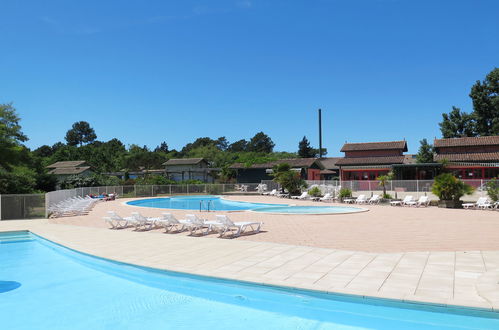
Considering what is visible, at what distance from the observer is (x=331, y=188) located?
97.7 ft

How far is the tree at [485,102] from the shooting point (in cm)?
5097

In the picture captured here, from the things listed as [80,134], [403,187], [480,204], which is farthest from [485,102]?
[80,134]

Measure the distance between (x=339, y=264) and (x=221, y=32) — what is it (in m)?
21.2

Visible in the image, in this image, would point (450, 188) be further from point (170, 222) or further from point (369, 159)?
point (369, 159)

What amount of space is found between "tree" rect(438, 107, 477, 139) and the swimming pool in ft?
121

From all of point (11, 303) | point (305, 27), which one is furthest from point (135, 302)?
point (305, 27)

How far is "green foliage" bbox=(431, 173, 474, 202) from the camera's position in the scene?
64.8 ft

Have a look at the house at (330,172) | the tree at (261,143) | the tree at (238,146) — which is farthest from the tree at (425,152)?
the tree at (238,146)

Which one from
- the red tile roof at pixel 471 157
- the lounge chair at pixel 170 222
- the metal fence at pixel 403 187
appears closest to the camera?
the lounge chair at pixel 170 222

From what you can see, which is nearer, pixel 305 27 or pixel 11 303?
pixel 11 303

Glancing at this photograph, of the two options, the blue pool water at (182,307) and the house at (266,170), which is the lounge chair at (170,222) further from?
the house at (266,170)

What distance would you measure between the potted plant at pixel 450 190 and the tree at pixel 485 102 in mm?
37612

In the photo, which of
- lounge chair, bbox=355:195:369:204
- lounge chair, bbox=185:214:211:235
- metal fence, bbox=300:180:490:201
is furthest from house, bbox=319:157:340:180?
lounge chair, bbox=185:214:211:235

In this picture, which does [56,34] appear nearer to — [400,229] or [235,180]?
[400,229]
